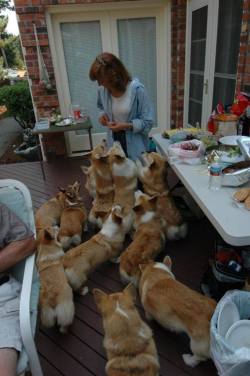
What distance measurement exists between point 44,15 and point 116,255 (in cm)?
338

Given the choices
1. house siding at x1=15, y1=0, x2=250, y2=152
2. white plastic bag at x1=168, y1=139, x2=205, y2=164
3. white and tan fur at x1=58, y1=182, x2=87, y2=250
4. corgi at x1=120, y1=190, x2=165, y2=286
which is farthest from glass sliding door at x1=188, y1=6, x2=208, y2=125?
white and tan fur at x1=58, y1=182, x2=87, y2=250

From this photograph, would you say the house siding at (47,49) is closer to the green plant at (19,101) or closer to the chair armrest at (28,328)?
the green plant at (19,101)

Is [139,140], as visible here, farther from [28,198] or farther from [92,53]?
[92,53]

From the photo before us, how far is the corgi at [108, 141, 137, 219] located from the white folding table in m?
0.55

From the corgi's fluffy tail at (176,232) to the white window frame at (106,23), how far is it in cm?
290

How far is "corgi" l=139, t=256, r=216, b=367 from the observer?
1.33m

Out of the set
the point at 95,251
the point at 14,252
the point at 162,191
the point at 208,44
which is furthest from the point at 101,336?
the point at 208,44

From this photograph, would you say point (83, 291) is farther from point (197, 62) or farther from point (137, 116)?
point (197, 62)

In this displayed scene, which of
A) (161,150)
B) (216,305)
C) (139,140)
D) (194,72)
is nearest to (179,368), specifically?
(216,305)

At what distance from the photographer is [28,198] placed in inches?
64.6

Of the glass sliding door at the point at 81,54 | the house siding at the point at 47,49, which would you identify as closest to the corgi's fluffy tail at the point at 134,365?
the house siding at the point at 47,49

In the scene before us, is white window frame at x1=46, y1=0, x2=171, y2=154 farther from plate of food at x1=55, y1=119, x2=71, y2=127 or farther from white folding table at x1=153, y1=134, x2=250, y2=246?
white folding table at x1=153, y1=134, x2=250, y2=246

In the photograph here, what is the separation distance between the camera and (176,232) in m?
2.29

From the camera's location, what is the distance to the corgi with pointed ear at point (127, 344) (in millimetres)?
1172
